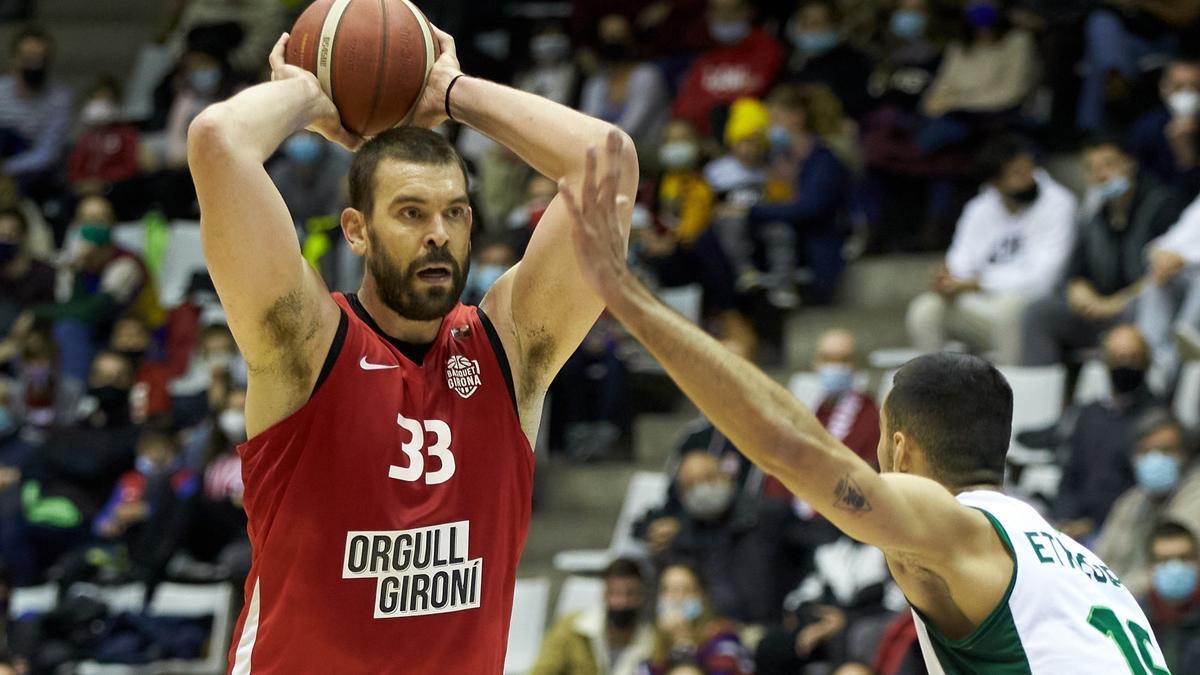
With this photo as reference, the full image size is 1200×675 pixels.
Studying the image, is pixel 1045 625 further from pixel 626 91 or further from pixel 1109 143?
pixel 626 91

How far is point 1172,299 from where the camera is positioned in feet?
36.0

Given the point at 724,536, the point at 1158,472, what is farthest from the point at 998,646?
the point at 724,536

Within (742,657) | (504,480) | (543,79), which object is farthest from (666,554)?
(504,480)

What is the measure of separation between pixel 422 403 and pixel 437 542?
350mm

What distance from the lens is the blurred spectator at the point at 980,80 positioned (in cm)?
1305

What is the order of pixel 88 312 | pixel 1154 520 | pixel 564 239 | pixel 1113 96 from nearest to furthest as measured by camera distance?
pixel 564 239, pixel 1154 520, pixel 1113 96, pixel 88 312

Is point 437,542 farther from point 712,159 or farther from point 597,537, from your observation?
point 712,159

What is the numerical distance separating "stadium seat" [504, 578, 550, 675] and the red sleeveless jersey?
7523 millimetres

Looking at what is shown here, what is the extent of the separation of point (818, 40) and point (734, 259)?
2164mm

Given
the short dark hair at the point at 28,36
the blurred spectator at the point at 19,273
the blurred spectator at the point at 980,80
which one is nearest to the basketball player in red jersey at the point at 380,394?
the blurred spectator at the point at 980,80

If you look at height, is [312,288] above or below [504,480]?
above

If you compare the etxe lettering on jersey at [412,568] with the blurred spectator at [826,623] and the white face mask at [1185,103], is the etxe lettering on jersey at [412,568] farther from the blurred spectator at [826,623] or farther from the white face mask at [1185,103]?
the white face mask at [1185,103]

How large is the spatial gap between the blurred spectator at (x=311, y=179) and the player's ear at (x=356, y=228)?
384 inches

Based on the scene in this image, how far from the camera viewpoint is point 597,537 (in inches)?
516
